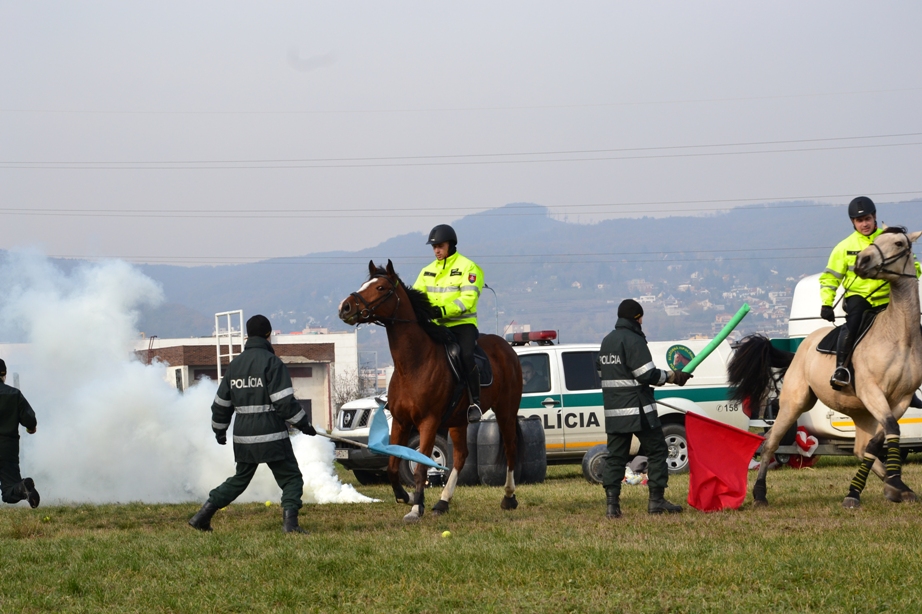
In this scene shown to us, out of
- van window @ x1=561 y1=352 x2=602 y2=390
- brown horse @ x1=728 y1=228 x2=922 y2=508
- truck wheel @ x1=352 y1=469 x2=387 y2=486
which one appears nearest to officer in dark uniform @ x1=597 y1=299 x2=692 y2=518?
brown horse @ x1=728 y1=228 x2=922 y2=508

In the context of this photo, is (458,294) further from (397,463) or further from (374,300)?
(397,463)

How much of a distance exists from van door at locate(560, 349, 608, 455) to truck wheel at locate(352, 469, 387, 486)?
3.35 metres

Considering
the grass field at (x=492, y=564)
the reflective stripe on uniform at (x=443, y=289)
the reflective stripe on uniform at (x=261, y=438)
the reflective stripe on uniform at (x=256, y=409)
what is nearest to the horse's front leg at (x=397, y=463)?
the grass field at (x=492, y=564)

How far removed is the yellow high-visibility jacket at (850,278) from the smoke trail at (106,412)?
637 cm

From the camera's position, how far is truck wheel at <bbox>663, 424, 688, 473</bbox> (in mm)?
17438

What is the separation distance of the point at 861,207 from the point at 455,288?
4232 millimetres

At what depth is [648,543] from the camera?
8.12 m

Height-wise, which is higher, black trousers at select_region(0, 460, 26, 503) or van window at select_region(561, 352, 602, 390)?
van window at select_region(561, 352, 602, 390)

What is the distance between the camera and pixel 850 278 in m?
11.3

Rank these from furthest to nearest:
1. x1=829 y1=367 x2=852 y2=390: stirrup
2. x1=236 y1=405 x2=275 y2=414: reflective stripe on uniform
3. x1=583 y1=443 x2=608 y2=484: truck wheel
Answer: x1=583 y1=443 x2=608 y2=484: truck wheel < x1=829 y1=367 x2=852 y2=390: stirrup < x1=236 y1=405 x2=275 y2=414: reflective stripe on uniform

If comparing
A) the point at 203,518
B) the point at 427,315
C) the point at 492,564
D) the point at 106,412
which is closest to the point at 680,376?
Answer: the point at 427,315

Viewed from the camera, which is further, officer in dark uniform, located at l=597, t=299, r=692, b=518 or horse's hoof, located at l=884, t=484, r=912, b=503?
horse's hoof, located at l=884, t=484, r=912, b=503

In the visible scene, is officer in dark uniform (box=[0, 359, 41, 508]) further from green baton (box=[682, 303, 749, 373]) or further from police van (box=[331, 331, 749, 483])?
green baton (box=[682, 303, 749, 373])

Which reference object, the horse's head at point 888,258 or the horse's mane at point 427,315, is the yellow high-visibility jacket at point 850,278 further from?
the horse's mane at point 427,315
